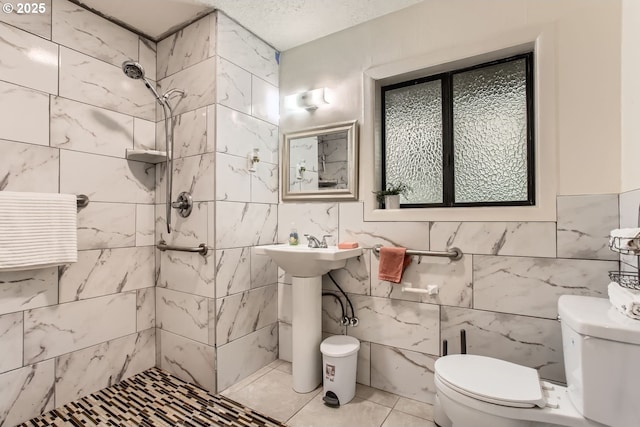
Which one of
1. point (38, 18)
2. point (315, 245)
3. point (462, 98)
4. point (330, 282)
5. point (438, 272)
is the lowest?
point (330, 282)

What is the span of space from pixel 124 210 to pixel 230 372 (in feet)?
4.33

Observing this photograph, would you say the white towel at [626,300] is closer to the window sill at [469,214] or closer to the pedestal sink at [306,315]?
the window sill at [469,214]

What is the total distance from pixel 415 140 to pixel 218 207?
1.40m

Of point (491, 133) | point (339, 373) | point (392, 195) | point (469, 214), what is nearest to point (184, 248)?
point (339, 373)

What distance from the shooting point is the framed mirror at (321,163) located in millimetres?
2129

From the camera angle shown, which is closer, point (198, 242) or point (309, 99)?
point (198, 242)

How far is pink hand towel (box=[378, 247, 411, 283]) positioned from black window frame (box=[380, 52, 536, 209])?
15.2 inches

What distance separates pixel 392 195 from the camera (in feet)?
6.68

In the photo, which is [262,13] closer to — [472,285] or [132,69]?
[132,69]

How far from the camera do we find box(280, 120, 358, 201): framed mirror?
2.13 metres

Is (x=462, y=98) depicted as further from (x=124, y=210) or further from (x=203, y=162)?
(x=124, y=210)

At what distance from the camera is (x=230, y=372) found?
6.64 ft

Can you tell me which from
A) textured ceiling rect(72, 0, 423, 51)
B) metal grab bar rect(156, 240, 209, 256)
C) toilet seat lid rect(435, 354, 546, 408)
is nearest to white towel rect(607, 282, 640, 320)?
toilet seat lid rect(435, 354, 546, 408)

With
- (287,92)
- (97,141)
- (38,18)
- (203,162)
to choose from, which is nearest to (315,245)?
(203,162)
